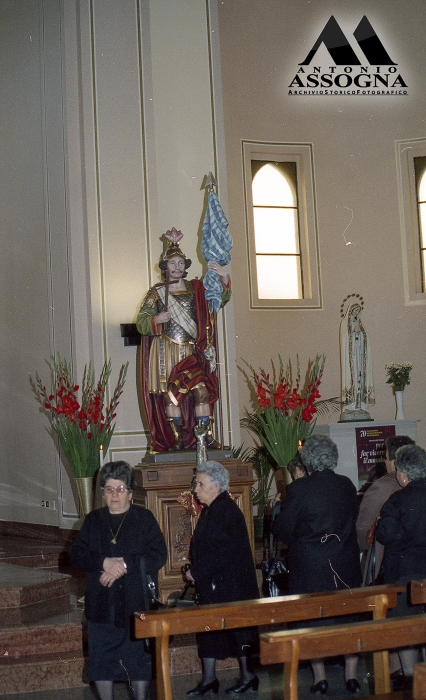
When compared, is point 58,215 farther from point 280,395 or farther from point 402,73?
point 402,73

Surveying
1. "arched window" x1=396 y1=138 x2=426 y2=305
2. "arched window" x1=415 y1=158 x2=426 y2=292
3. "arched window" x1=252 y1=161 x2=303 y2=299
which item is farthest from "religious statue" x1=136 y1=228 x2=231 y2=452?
"arched window" x1=415 y1=158 x2=426 y2=292

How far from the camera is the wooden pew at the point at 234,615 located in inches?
151

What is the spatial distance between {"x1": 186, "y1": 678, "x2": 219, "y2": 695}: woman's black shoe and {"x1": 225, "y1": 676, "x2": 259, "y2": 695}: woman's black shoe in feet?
0.30

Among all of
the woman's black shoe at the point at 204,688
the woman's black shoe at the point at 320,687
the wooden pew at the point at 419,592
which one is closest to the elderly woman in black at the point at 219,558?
the woman's black shoe at the point at 204,688

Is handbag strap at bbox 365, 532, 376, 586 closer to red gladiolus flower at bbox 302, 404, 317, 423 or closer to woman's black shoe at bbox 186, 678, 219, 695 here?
woman's black shoe at bbox 186, 678, 219, 695

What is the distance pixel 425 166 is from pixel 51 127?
543cm

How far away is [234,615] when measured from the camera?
3.92m

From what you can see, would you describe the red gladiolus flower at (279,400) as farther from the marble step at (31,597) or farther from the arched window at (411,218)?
the arched window at (411,218)

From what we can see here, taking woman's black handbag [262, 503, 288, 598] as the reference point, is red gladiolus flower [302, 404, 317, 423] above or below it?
above

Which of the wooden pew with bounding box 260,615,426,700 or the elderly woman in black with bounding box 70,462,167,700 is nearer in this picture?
the wooden pew with bounding box 260,615,426,700

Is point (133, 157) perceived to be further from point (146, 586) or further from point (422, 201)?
point (146, 586)

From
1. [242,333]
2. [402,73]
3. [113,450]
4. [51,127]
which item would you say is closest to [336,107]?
[402,73]

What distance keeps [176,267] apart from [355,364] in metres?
5.26

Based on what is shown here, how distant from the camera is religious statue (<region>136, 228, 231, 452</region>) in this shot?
6.64m
